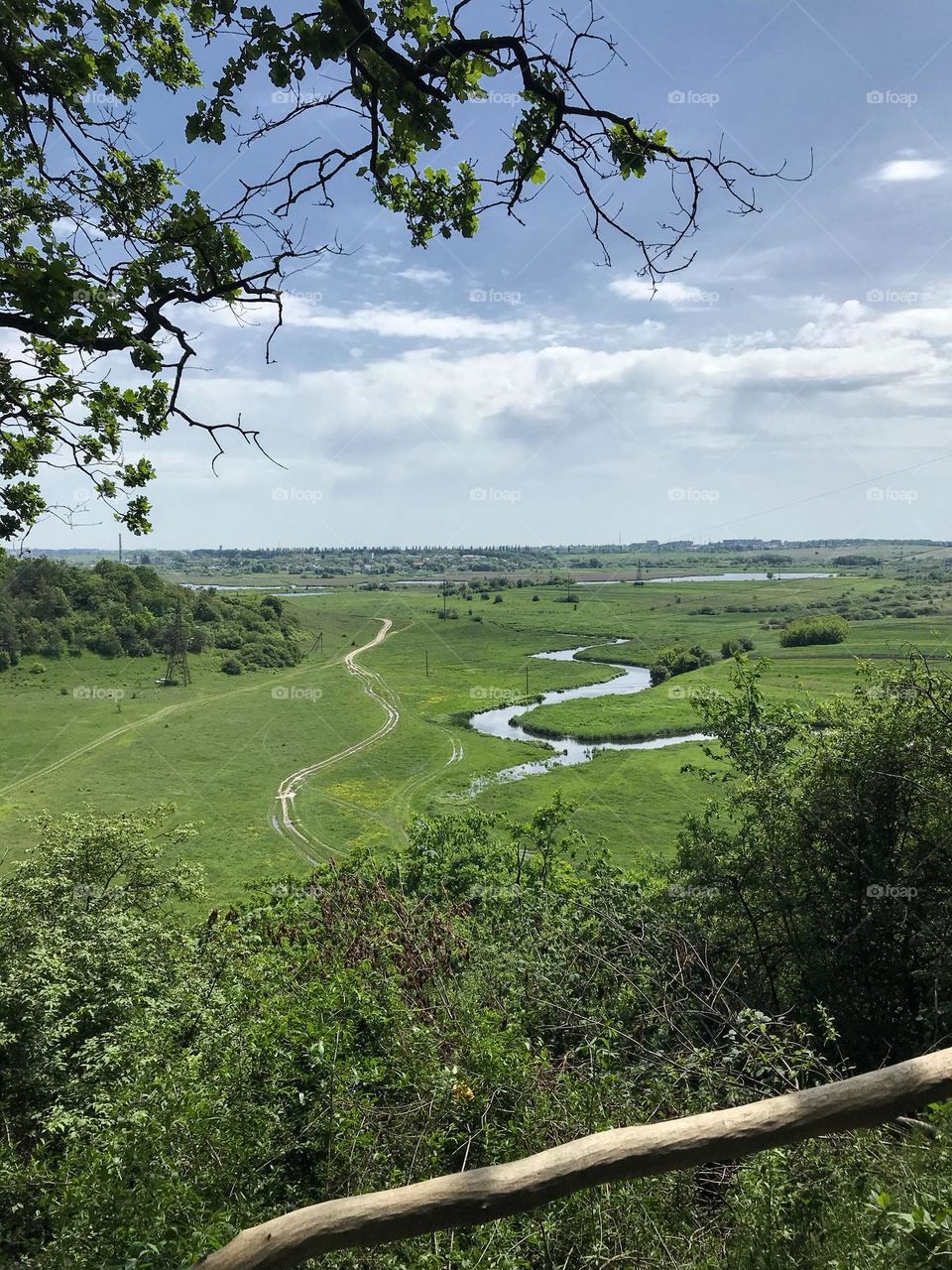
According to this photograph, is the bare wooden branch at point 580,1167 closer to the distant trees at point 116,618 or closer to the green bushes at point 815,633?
the distant trees at point 116,618

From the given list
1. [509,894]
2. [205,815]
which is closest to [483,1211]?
[509,894]

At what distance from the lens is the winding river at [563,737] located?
175 feet

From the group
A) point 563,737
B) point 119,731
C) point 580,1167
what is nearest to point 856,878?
point 580,1167

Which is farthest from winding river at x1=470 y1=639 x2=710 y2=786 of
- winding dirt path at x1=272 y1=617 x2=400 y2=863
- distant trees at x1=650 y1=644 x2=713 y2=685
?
winding dirt path at x1=272 y1=617 x2=400 y2=863

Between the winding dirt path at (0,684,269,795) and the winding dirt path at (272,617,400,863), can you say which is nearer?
the winding dirt path at (272,617,400,863)

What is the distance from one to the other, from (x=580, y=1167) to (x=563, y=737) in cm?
5882

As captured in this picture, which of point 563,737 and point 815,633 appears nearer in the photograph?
point 563,737

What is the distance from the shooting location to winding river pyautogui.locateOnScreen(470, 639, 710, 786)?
53.2 metres

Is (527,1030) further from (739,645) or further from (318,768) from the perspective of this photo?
(739,645)

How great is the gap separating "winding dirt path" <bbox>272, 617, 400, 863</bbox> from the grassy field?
2.00ft

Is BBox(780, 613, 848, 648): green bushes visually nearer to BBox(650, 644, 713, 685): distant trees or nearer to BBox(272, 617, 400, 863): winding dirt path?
BBox(650, 644, 713, 685): distant trees

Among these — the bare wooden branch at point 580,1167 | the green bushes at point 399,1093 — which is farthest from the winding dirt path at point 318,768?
the bare wooden branch at point 580,1167

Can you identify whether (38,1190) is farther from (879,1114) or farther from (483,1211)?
(879,1114)

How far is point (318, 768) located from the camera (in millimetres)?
56656
